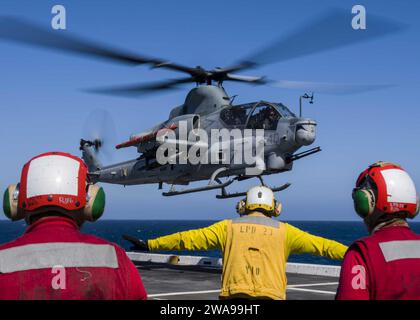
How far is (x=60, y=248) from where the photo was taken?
9.65 ft

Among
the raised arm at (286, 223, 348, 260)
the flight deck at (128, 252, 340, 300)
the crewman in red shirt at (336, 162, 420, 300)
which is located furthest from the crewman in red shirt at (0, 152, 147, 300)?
the flight deck at (128, 252, 340, 300)

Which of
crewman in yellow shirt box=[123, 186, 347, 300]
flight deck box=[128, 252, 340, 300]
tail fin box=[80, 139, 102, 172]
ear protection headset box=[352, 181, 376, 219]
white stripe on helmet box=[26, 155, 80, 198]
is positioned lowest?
flight deck box=[128, 252, 340, 300]

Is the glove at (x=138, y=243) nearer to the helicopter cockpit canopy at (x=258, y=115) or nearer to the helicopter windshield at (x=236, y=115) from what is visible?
the helicopter cockpit canopy at (x=258, y=115)

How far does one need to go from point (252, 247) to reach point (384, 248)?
2.51 meters

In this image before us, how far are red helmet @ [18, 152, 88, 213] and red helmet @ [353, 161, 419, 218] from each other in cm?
172

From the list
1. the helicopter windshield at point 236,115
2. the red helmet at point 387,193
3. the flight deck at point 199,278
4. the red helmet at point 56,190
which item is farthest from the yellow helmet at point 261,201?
the helicopter windshield at point 236,115

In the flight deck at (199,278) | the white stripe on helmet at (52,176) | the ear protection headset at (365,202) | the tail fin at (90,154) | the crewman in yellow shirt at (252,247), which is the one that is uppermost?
the tail fin at (90,154)

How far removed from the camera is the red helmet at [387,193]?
3711 millimetres

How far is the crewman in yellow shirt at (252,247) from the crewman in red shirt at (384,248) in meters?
1.76

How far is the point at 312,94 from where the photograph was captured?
1894 cm

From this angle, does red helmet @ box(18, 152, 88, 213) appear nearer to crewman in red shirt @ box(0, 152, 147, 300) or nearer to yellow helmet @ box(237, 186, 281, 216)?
crewman in red shirt @ box(0, 152, 147, 300)

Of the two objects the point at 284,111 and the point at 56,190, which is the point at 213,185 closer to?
the point at 284,111

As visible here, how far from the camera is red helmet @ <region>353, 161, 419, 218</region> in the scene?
3.71 m
